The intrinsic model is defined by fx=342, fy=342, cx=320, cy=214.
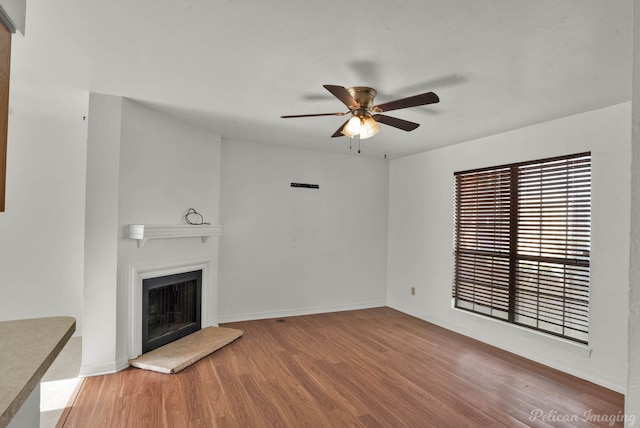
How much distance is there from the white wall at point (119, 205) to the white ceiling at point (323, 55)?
0.92 ft

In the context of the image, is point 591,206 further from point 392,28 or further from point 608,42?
point 392,28

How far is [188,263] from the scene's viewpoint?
385 centimetres

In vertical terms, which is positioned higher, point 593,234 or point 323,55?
→ point 323,55

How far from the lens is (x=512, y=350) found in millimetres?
3768

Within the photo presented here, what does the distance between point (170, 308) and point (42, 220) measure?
1.70 meters

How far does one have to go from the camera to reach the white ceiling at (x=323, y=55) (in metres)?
1.78

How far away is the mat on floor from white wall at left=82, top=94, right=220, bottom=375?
0.74 ft

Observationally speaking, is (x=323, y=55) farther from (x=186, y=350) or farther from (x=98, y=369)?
(x=98, y=369)

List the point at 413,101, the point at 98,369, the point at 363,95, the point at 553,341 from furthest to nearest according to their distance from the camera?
the point at 553,341 → the point at 98,369 → the point at 363,95 → the point at 413,101

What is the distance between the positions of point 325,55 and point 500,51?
3.59ft

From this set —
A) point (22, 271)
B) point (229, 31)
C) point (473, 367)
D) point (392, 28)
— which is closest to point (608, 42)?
point (392, 28)

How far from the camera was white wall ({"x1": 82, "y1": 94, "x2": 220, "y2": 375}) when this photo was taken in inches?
118

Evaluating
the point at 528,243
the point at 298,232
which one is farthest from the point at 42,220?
the point at 528,243

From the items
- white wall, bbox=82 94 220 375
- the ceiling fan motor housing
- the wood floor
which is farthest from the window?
white wall, bbox=82 94 220 375
